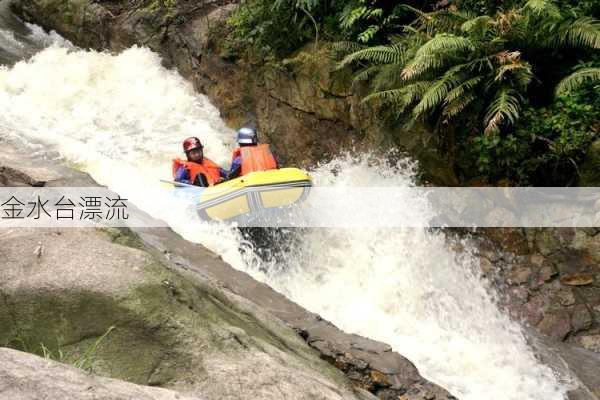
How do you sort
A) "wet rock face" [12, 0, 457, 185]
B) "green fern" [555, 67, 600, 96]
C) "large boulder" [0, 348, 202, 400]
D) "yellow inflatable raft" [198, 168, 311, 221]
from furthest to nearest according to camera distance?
"wet rock face" [12, 0, 457, 185], "yellow inflatable raft" [198, 168, 311, 221], "green fern" [555, 67, 600, 96], "large boulder" [0, 348, 202, 400]

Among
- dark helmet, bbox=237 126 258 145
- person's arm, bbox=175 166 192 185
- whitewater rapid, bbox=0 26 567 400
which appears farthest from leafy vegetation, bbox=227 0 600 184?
person's arm, bbox=175 166 192 185

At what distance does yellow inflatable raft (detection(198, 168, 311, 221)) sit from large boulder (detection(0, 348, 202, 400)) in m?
5.10

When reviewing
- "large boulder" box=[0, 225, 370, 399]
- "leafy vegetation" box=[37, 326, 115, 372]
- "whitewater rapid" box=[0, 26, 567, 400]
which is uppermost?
"whitewater rapid" box=[0, 26, 567, 400]

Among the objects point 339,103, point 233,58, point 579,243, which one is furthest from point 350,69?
point 579,243

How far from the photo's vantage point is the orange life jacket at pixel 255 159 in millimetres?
7840

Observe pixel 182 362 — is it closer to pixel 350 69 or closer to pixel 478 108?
pixel 478 108

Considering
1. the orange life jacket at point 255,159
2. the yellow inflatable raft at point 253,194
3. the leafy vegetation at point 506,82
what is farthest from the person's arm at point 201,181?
the leafy vegetation at point 506,82

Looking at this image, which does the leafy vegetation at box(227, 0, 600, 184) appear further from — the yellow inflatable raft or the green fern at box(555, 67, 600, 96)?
the yellow inflatable raft

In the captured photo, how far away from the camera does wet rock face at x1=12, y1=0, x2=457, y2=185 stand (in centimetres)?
861

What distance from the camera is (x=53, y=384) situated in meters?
2.01

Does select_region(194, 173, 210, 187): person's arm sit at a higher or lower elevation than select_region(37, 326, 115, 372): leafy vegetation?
higher

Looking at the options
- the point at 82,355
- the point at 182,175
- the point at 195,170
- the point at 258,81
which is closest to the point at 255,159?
the point at 195,170

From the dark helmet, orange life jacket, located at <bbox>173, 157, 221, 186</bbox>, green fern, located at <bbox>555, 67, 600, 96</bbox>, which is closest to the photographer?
green fern, located at <bbox>555, 67, 600, 96</bbox>

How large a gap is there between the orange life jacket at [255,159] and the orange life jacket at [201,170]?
672mm
